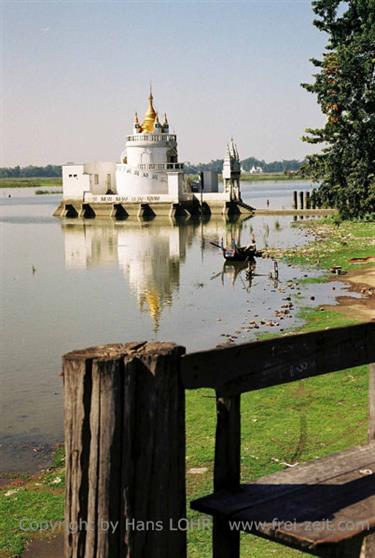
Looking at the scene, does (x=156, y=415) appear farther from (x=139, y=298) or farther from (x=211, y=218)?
(x=211, y=218)

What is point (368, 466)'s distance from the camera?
4109 mm

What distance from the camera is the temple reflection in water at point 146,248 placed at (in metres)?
28.9

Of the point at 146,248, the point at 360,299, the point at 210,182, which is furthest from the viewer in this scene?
the point at 210,182

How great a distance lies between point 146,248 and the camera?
151 feet

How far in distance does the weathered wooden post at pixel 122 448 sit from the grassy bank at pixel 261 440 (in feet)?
12.9

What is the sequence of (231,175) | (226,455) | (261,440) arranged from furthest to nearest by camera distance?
(231,175), (261,440), (226,455)

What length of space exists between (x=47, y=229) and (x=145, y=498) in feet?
207

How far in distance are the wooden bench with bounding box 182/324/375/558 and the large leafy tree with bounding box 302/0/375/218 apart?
111 feet

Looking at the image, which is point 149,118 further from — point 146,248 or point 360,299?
point 360,299

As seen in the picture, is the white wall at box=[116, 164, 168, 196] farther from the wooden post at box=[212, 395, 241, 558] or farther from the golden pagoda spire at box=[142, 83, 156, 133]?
the wooden post at box=[212, 395, 241, 558]

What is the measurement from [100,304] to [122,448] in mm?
21896

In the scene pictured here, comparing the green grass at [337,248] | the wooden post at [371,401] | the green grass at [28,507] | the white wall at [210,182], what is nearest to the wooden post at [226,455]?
the wooden post at [371,401]

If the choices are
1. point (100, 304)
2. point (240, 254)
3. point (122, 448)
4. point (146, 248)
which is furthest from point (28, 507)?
point (146, 248)

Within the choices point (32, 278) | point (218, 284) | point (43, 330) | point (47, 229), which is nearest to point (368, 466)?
point (43, 330)
